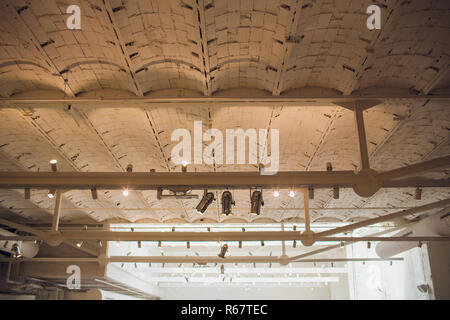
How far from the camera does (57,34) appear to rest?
480 centimetres

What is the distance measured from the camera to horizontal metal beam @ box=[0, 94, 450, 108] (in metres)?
5.84

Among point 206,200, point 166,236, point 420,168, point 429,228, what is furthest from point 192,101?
point 429,228

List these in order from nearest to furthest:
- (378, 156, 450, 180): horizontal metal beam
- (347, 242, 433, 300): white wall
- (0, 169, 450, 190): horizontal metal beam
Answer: (378, 156, 450, 180): horizontal metal beam < (0, 169, 450, 190): horizontal metal beam < (347, 242, 433, 300): white wall

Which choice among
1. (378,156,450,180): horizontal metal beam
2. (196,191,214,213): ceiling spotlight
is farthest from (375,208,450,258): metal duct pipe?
(196,191,214,213): ceiling spotlight

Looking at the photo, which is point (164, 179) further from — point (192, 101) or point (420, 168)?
point (420, 168)

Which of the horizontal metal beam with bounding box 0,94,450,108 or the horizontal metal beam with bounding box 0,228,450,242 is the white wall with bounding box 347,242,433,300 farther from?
the horizontal metal beam with bounding box 0,94,450,108

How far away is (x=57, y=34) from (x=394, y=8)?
4147mm

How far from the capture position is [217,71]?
5.52 m

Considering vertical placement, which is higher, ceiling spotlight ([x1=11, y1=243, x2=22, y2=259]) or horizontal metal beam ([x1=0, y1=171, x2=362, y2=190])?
horizontal metal beam ([x1=0, y1=171, x2=362, y2=190])

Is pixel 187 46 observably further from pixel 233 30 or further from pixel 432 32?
pixel 432 32

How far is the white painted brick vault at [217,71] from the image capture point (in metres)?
4.48

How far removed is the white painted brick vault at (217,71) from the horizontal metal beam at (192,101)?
0.41 feet

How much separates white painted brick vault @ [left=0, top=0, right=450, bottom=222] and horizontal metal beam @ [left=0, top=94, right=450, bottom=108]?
124 millimetres

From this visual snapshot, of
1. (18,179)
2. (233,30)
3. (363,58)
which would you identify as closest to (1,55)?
(18,179)
